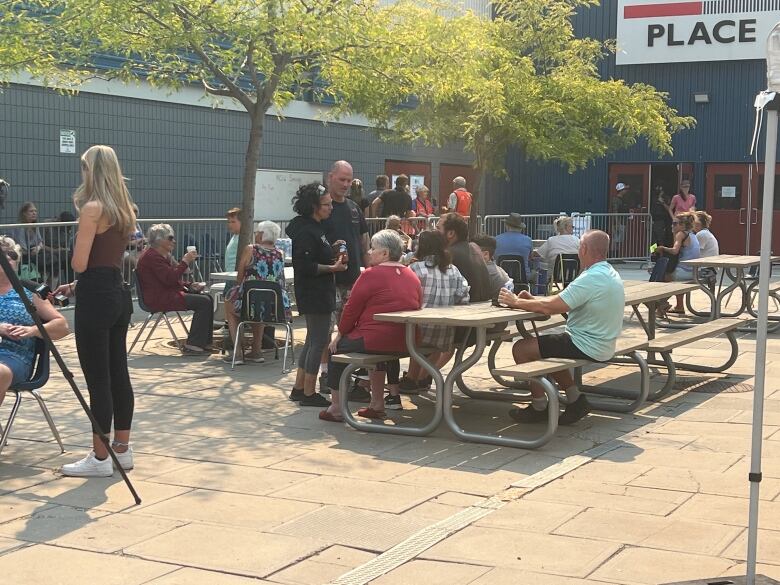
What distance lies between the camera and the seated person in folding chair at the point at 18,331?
6480 mm

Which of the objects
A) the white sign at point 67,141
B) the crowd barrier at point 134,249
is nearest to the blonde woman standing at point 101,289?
the crowd barrier at point 134,249

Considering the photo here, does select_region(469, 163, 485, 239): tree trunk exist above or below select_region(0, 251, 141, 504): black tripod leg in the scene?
above

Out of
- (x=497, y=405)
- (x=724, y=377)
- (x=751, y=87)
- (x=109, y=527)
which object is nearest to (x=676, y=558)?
(x=109, y=527)

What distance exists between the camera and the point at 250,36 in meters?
10.6

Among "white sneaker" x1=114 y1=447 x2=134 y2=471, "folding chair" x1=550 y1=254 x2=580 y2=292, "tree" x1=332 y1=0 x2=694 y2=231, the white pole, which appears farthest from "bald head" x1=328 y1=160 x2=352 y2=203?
"tree" x1=332 y1=0 x2=694 y2=231

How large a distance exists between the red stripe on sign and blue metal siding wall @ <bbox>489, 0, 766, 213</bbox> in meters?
0.81

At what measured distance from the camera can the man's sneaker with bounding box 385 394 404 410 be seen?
335 inches

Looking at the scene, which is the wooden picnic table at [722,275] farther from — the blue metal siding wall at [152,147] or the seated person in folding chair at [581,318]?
the blue metal siding wall at [152,147]

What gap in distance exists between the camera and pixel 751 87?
2719cm

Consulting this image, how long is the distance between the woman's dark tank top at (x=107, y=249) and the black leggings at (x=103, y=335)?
0.04 metres

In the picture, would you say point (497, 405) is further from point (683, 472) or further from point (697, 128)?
point (697, 128)

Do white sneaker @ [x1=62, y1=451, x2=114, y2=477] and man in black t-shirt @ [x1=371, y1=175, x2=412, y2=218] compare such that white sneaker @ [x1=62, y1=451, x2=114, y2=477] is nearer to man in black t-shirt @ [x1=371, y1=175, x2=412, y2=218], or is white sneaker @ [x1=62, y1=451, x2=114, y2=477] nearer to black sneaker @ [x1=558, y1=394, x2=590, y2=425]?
black sneaker @ [x1=558, y1=394, x2=590, y2=425]

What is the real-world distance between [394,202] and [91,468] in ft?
34.9

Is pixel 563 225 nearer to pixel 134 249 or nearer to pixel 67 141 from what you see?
pixel 134 249
